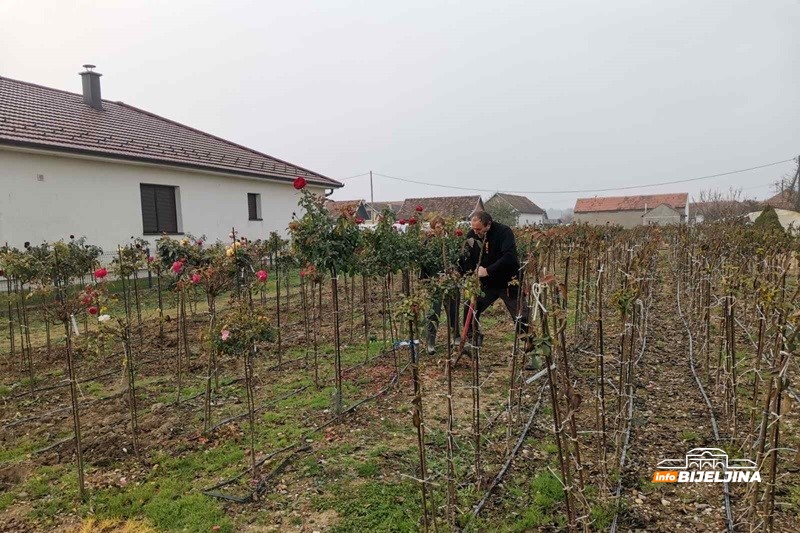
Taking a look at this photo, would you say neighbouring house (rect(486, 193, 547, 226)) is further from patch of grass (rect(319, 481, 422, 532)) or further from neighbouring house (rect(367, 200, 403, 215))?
patch of grass (rect(319, 481, 422, 532))

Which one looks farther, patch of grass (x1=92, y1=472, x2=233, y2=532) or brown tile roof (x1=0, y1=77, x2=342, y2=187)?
brown tile roof (x1=0, y1=77, x2=342, y2=187)

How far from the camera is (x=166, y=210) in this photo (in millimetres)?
14617

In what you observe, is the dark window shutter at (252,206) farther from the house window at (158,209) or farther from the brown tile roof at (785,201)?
the brown tile roof at (785,201)

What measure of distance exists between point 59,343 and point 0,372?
151 cm

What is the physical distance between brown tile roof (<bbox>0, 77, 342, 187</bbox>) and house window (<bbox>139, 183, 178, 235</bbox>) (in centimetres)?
93

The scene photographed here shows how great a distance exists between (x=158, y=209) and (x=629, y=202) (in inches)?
2251

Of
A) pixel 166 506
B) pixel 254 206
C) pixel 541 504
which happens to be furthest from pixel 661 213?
pixel 166 506

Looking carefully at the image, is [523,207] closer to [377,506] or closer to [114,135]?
[114,135]

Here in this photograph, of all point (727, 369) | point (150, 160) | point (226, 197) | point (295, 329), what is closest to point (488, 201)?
point (226, 197)

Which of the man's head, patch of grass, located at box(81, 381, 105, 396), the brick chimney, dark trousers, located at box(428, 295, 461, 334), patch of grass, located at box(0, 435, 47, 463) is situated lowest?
patch of grass, located at box(0, 435, 47, 463)

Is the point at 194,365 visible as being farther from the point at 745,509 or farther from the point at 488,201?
the point at 488,201

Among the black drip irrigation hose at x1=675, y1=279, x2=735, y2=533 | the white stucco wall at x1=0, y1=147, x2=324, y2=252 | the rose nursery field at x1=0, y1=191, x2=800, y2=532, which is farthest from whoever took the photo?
the white stucco wall at x1=0, y1=147, x2=324, y2=252

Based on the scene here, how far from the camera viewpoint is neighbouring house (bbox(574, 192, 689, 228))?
55.3 metres

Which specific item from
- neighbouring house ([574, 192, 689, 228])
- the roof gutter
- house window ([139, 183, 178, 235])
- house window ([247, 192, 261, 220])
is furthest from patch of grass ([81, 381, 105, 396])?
neighbouring house ([574, 192, 689, 228])
